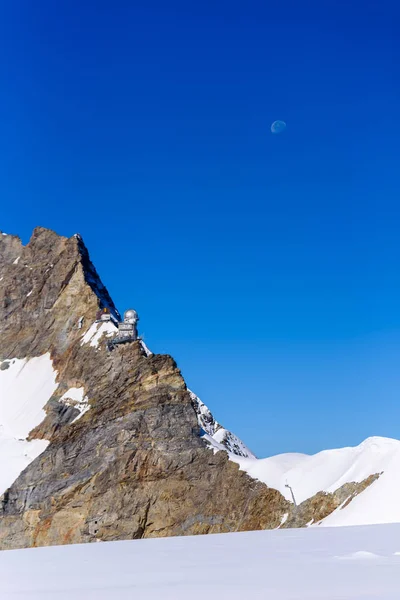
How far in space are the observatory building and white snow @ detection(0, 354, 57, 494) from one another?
13334 mm

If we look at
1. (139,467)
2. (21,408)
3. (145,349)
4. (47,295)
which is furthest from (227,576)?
(47,295)

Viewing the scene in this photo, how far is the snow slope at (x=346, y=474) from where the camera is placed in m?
52.8

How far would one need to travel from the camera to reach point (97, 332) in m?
103

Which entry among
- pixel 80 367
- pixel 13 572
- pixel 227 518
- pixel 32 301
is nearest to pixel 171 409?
pixel 227 518

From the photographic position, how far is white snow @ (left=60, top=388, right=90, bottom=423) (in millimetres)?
91438

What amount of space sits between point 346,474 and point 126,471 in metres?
25.4

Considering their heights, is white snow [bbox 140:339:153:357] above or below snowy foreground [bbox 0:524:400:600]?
above

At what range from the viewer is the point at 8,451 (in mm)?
94688

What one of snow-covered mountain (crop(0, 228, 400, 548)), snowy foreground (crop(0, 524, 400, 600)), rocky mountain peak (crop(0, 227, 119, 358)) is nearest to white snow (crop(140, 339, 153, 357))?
snow-covered mountain (crop(0, 228, 400, 548))

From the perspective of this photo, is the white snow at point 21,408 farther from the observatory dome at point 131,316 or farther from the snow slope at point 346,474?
the snow slope at point 346,474

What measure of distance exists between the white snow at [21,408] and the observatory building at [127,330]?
13334mm

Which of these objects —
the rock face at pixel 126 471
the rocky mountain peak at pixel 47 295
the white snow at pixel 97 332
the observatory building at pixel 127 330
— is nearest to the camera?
the rock face at pixel 126 471

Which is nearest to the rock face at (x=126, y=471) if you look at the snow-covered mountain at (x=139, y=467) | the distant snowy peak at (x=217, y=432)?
the snow-covered mountain at (x=139, y=467)

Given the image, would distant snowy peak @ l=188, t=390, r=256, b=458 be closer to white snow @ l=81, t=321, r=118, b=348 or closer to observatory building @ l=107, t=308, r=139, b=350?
observatory building @ l=107, t=308, r=139, b=350
